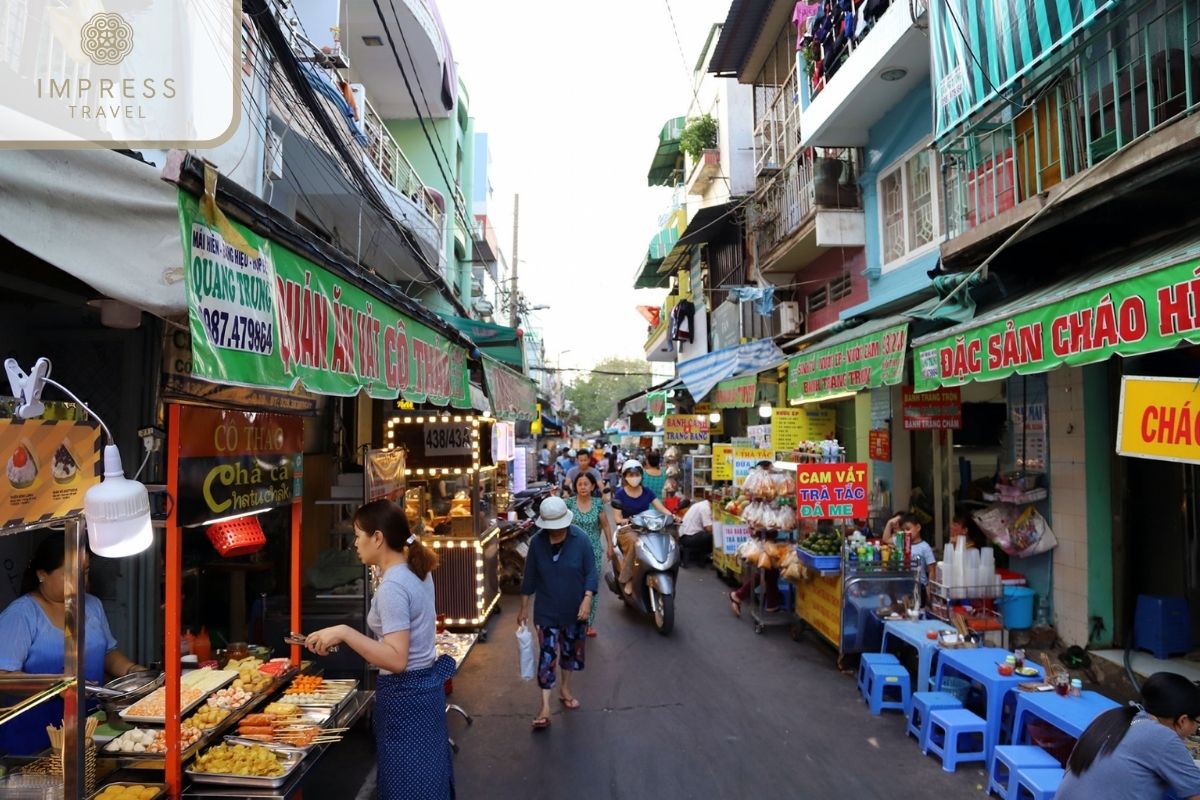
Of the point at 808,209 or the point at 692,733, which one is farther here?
the point at 808,209

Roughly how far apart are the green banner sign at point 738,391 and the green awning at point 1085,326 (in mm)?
6515

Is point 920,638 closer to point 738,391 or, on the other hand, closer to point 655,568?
point 655,568

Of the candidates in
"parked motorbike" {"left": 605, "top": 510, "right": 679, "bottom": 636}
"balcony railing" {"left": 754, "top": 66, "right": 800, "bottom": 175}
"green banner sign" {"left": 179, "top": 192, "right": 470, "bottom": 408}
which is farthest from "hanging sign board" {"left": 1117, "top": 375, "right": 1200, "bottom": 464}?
"balcony railing" {"left": 754, "top": 66, "right": 800, "bottom": 175}

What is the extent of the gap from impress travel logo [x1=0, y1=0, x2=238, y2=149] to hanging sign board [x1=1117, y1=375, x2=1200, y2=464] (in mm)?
4282

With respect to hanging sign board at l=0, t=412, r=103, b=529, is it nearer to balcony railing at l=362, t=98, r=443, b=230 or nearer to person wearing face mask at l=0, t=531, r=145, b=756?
person wearing face mask at l=0, t=531, r=145, b=756

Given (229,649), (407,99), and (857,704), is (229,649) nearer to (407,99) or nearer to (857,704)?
(857,704)

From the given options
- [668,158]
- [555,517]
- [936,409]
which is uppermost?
[668,158]

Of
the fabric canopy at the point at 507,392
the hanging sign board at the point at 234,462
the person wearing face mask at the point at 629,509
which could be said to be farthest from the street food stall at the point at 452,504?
the hanging sign board at the point at 234,462

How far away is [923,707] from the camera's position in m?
5.40

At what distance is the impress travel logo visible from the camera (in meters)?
2.51

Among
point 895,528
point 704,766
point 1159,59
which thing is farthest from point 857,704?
point 1159,59

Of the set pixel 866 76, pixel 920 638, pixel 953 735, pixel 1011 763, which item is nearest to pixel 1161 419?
pixel 1011 763

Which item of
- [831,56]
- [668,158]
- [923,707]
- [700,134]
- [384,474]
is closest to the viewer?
[923,707]

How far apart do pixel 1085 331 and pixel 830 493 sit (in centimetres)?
336
